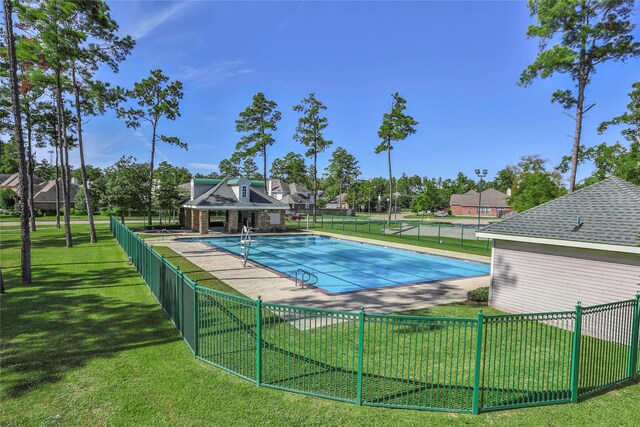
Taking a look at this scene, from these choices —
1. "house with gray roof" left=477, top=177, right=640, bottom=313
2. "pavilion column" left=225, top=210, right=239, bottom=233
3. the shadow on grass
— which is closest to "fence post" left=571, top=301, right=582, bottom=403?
"house with gray roof" left=477, top=177, right=640, bottom=313

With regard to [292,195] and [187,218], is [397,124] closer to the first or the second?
[187,218]

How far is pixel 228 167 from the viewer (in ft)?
303

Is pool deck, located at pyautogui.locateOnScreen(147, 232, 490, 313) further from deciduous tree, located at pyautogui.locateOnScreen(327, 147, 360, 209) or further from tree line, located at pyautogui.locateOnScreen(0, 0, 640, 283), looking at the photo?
deciduous tree, located at pyautogui.locateOnScreen(327, 147, 360, 209)

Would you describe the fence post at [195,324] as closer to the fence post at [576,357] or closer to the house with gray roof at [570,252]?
the fence post at [576,357]

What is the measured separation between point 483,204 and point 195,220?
68221 mm

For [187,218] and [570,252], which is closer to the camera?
[570,252]

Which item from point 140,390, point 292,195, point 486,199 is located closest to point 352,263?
point 140,390

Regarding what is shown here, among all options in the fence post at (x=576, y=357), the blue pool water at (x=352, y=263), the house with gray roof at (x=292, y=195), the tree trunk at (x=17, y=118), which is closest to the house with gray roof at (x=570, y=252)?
the fence post at (x=576, y=357)

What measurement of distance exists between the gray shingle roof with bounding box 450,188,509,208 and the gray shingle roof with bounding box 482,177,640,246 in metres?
71.9

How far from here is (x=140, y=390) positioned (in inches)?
226

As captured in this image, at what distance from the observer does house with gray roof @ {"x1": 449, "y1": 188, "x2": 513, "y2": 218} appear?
77000 mm

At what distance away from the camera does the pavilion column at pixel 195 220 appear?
108 ft

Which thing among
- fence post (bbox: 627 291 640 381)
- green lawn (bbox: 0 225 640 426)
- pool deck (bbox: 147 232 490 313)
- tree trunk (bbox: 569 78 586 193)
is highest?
tree trunk (bbox: 569 78 586 193)

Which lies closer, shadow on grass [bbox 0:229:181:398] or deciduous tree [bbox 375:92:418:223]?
shadow on grass [bbox 0:229:181:398]
